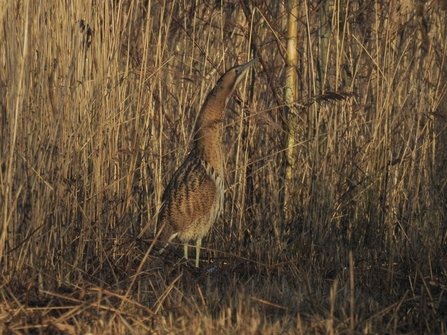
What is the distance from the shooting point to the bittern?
5180 mm

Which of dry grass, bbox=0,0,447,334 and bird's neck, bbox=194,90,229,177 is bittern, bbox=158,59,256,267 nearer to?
bird's neck, bbox=194,90,229,177

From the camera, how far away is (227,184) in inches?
235

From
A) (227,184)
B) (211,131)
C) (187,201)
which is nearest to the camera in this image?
(187,201)

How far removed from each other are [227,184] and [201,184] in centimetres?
76

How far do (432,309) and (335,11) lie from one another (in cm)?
230

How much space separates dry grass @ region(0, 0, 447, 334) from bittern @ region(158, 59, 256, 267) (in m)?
0.17

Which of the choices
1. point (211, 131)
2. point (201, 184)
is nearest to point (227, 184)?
point (211, 131)

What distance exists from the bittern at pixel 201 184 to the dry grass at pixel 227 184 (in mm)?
166

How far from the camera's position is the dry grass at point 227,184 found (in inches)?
158

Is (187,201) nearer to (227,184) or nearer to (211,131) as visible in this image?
(211,131)

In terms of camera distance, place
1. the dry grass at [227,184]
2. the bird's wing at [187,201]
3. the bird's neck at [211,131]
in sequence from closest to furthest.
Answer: the dry grass at [227,184], the bird's wing at [187,201], the bird's neck at [211,131]

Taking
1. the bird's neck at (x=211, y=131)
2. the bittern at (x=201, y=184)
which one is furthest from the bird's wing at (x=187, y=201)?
the bird's neck at (x=211, y=131)

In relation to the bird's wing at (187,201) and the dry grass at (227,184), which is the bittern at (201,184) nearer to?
the bird's wing at (187,201)

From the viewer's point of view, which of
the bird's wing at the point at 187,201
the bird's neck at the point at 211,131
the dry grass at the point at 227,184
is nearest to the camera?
the dry grass at the point at 227,184
